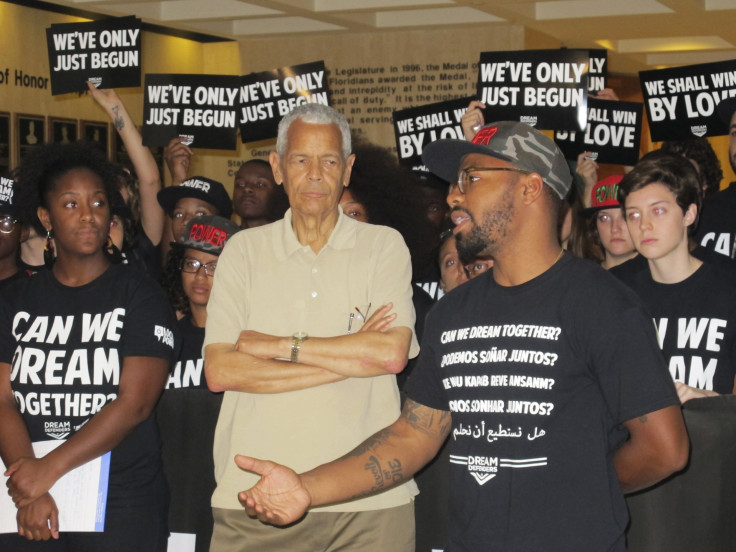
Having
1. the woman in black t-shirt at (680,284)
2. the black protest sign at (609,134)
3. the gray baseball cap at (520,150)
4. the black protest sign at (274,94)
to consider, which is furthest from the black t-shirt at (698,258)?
the black protest sign at (274,94)

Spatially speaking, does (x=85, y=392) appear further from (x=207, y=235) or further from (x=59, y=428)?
(x=207, y=235)

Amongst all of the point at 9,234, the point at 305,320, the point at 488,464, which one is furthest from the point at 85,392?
the point at 9,234

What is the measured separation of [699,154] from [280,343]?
3627mm

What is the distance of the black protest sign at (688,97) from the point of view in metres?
5.88

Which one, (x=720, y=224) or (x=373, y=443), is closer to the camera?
(x=373, y=443)

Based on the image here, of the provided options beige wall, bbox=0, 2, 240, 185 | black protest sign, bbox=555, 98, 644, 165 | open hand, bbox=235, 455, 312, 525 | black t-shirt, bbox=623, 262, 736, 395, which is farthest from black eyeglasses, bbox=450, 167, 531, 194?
beige wall, bbox=0, 2, 240, 185

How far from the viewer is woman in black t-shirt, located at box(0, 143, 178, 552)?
3.25m

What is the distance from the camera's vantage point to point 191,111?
670 centimetres

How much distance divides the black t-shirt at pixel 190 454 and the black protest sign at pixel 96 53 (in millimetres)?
3223

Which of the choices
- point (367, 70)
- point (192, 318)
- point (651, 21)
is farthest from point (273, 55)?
point (192, 318)

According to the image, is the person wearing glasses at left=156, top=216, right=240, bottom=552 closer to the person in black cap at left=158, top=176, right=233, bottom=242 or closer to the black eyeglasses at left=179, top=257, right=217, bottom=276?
the black eyeglasses at left=179, top=257, right=217, bottom=276

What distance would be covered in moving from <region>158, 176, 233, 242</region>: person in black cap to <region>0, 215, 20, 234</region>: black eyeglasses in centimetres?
92

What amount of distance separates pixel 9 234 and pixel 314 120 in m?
2.54

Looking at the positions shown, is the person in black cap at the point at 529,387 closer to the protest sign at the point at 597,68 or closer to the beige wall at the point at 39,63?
the protest sign at the point at 597,68
